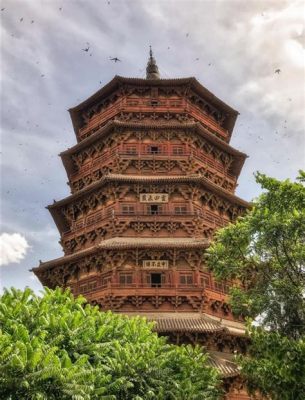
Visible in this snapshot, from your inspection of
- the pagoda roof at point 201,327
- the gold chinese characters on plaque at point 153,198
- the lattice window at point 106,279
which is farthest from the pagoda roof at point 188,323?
the gold chinese characters on plaque at point 153,198

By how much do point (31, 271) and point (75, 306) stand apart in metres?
11.4

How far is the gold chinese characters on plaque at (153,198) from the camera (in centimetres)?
2375

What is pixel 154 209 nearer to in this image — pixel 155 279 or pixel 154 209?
pixel 154 209

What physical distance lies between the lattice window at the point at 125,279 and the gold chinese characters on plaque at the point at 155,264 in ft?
3.06

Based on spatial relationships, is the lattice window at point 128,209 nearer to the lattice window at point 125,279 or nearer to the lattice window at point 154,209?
the lattice window at point 154,209

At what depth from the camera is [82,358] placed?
424 inches

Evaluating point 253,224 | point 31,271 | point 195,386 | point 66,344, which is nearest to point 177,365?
point 195,386

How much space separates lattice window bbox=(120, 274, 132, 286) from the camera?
2127 centimetres

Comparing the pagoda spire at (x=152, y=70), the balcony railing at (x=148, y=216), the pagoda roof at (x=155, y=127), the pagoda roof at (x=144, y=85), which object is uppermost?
the pagoda spire at (x=152, y=70)

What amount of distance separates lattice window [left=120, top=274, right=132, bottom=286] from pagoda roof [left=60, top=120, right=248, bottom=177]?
30.3 ft

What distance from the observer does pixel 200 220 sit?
23.1 metres

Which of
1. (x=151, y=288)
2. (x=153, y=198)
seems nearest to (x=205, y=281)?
(x=151, y=288)

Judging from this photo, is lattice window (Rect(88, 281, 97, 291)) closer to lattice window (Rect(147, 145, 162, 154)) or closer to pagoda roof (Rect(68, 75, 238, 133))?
lattice window (Rect(147, 145, 162, 154))

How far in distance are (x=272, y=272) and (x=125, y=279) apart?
363 inches
